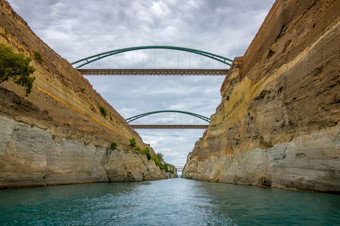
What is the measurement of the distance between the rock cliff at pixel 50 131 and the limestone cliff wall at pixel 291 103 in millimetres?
15274

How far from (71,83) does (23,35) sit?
9.99 metres

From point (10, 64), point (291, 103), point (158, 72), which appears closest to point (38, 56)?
point (10, 64)

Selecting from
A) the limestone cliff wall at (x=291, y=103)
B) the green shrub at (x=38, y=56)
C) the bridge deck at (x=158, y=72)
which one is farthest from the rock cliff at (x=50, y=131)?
the bridge deck at (x=158, y=72)

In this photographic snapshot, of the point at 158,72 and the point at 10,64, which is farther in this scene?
the point at 158,72

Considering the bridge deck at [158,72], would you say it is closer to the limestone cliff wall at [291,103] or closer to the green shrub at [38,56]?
the limestone cliff wall at [291,103]

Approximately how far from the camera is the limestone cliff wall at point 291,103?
13.6 metres

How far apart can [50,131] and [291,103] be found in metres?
17.4

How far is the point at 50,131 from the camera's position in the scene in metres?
19.0

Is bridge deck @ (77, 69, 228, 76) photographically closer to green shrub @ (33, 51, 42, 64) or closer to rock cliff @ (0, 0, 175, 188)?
rock cliff @ (0, 0, 175, 188)

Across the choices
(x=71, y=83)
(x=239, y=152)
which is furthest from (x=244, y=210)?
(x=71, y=83)

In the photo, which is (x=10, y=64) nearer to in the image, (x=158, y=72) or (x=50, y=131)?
(x=50, y=131)

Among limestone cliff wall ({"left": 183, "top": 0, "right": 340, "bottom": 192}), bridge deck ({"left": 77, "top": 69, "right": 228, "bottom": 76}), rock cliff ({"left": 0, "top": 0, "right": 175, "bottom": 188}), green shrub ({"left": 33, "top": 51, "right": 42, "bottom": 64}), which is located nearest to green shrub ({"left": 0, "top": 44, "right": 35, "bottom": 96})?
rock cliff ({"left": 0, "top": 0, "right": 175, "bottom": 188})

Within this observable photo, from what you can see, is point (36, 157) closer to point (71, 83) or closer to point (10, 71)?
point (10, 71)

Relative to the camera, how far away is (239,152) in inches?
1120
